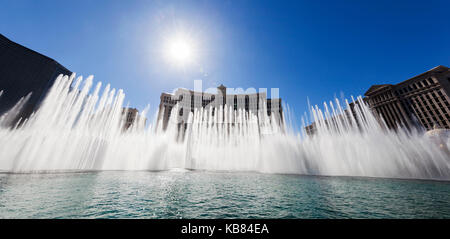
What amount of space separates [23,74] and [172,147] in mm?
94577

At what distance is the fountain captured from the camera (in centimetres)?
2142

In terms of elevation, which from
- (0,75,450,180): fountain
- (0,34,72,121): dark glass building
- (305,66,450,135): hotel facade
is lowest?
(0,75,450,180): fountain

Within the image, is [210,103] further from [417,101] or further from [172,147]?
[417,101]

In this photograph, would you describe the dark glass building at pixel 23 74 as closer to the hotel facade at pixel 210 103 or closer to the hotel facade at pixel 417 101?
the hotel facade at pixel 210 103

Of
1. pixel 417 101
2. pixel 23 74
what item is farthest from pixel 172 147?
pixel 23 74

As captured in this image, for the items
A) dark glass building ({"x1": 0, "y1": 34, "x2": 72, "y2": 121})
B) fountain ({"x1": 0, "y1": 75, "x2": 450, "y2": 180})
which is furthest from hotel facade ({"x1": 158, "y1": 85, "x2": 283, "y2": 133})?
dark glass building ({"x1": 0, "y1": 34, "x2": 72, "y2": 121})

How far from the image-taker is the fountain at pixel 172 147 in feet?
70.3

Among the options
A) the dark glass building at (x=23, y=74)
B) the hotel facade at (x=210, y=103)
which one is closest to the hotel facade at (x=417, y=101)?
the hotel facade at (x=210, y=103)

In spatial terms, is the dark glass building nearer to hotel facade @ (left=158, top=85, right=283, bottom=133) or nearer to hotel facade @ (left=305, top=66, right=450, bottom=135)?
Answer: hotel facade @ (left=158, top=85, right=283, bottom=133)

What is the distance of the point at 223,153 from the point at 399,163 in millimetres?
28850

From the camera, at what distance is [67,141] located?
24.8 m

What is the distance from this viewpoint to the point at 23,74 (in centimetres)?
7062

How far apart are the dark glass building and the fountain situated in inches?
2735
